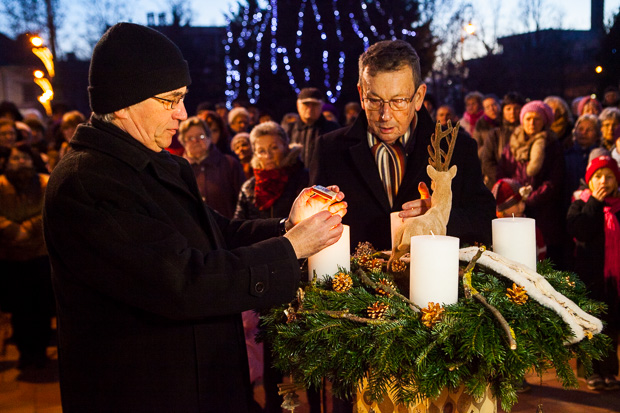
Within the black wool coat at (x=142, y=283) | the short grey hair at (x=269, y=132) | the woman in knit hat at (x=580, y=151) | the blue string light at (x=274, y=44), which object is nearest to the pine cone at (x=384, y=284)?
the black wool coat at (x=142, y=283)

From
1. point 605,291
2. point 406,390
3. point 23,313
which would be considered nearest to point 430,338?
point 406,390

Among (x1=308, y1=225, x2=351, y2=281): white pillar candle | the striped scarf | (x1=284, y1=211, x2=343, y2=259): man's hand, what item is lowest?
(x1=308, y1=225, x2=351, y2=281): white pillar candle

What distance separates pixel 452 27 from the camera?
80.6 ft

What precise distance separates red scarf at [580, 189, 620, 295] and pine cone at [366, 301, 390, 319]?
3577mm

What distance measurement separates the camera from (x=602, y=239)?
15.1ft

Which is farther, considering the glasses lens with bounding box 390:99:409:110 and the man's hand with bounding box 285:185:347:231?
the glasses lens with bounding box 390:99:409:110

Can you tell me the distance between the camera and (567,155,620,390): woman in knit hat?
4500mm

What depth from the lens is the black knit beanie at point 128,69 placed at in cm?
173

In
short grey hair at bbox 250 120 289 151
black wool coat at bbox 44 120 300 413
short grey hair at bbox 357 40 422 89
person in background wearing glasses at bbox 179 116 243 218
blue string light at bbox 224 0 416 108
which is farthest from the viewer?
blue string light at bbox 224 0 416 108

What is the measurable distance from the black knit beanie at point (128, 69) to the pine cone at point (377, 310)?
900 mm

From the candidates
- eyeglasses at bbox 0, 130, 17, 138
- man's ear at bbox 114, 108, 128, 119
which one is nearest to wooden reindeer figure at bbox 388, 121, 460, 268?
man's ear at bbox 114, 108, 128, 119

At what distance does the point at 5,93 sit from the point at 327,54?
19445 mm

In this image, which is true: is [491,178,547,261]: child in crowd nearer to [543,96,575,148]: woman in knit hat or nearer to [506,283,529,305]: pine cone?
[543,96,575,148]: woman in knit hat

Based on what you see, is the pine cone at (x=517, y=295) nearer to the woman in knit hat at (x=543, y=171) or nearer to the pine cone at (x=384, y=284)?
the pine cone at (x=384, y=284)
